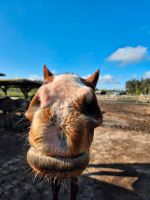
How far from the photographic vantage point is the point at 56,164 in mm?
1658

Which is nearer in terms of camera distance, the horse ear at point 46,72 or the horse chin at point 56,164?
the horse chin at point 56,164

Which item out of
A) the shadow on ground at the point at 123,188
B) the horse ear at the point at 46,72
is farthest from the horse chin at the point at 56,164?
the shadow on ground at the point at 123,188

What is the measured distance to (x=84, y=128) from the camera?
173 cm

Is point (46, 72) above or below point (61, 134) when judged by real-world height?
above

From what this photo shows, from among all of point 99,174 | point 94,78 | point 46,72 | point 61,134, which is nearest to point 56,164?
point 61,134

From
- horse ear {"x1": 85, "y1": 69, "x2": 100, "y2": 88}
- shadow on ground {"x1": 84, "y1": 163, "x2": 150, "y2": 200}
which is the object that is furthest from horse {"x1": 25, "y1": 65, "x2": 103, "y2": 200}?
shadow on ground {"x1": 84, "y1": 163, "x2": 150, "y2": 200}

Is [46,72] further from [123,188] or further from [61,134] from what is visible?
[123,188]

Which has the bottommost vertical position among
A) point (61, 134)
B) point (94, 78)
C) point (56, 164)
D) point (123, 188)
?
point (123, 188)

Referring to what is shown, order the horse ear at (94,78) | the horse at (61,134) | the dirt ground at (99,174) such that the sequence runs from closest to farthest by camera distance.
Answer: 1. the horse at (61,134)
2. the horse ear at (94,78)
3. the dirt ground at (99,174)

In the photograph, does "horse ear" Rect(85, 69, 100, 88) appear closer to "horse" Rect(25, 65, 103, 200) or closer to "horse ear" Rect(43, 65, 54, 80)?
"horse ear" Rect(43, 65, 54, 80)

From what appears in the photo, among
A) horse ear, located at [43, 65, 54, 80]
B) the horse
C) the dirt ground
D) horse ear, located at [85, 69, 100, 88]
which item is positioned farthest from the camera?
the dirt ground

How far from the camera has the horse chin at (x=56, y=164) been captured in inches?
65.3

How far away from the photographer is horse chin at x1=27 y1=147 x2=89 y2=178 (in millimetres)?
1659

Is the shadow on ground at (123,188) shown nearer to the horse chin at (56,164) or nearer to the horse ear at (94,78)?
the horse ear at (94,78)
